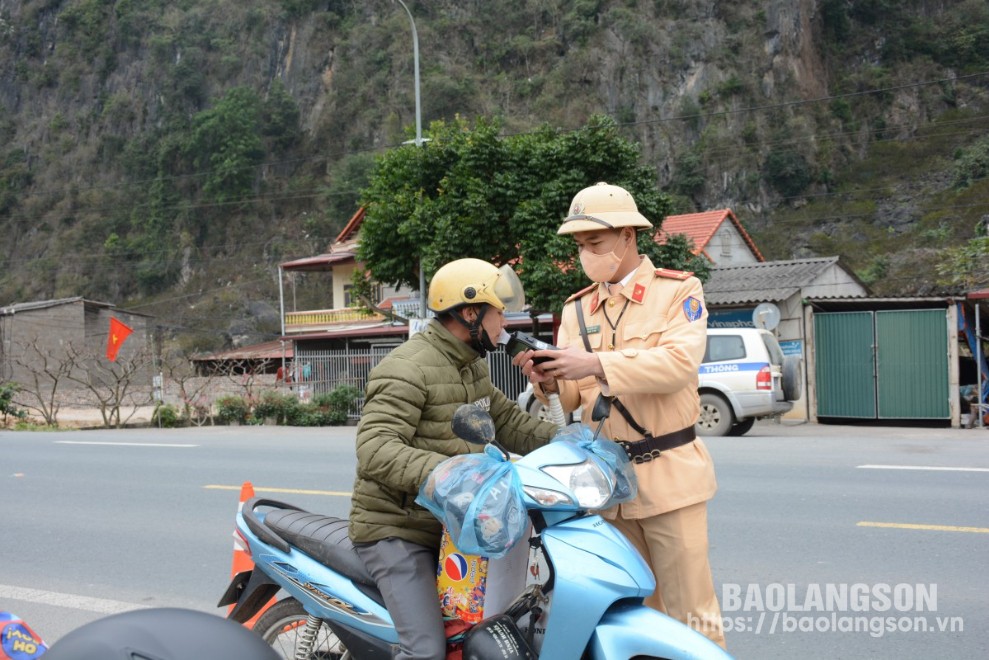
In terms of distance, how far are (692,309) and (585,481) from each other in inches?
30.1

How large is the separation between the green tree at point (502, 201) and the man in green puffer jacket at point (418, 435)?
17.0 m

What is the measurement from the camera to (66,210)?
8044 cm

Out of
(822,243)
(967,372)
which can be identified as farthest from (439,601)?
(822,243)

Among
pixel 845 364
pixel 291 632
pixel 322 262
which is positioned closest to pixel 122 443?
pixel 291 632

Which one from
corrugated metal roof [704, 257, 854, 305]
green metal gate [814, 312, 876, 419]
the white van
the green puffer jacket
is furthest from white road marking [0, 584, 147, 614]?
corrugated metal roof [704, 257, 854, 305]

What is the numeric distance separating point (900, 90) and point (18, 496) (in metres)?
71.9

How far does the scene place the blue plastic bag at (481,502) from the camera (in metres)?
2.62

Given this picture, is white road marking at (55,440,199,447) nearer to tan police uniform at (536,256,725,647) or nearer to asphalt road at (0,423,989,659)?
asphalt road at (0,423,989,659)

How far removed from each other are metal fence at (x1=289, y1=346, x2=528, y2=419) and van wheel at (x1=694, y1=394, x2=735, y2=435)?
718 centimetres

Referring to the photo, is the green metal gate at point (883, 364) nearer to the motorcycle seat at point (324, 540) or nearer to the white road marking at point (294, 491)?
the white road marking at point (294, 491)

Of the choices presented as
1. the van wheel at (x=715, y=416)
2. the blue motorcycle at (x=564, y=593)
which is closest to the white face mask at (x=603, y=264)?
the blue motorcycle at (x=564, y=593)

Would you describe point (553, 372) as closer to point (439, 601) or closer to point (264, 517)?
point (439, 601)

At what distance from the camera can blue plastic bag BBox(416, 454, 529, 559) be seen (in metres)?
2.62

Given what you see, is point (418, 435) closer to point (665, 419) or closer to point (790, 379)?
point (665, 419)
